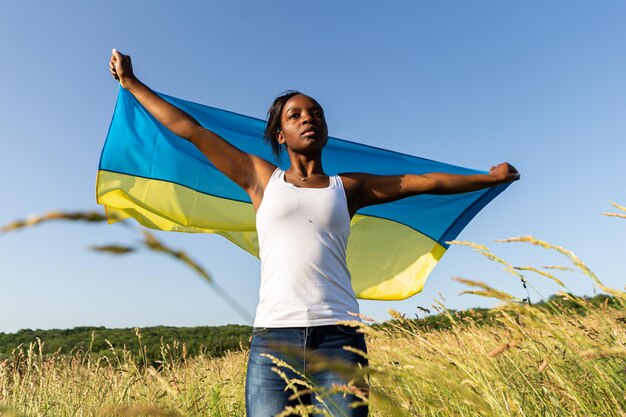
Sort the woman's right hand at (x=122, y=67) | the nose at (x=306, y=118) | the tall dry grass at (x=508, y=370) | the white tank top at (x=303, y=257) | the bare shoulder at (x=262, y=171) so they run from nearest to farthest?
the tall dry grass at (x=508, y=370)
the white tank top at (x=303, y=257)
the bare shoulder at (x=262, y=171)
the nose at (x=306, y=118)
the woman's right hand at (x=122, y=67)

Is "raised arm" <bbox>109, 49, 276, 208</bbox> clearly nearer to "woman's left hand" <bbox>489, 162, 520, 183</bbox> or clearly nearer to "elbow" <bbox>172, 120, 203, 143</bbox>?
"elbow" <bbox>172, 120, 203, 143</bbox>

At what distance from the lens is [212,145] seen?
117 inches

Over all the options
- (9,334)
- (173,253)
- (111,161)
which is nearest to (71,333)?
(9,334)

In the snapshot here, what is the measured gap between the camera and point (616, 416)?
197cm

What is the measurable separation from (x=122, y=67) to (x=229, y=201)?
270 cm

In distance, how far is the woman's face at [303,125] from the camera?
2.97m

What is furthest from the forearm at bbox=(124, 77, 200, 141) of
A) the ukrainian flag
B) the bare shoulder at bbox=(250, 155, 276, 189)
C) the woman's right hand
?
the ukrainian flag

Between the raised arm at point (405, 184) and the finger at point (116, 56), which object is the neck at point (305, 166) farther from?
the finger at point (116, 56)

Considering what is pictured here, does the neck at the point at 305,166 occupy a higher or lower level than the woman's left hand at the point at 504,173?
higher

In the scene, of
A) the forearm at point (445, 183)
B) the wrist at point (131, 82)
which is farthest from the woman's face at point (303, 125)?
the wrist at point (131, 82)

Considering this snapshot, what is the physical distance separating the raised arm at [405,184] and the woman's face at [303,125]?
0.27 m

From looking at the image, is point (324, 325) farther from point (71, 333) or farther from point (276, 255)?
point (71, 333)

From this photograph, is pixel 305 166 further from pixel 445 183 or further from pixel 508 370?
pixel 508 370

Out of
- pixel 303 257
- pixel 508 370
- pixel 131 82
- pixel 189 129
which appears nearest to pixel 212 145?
pixel 189 129
